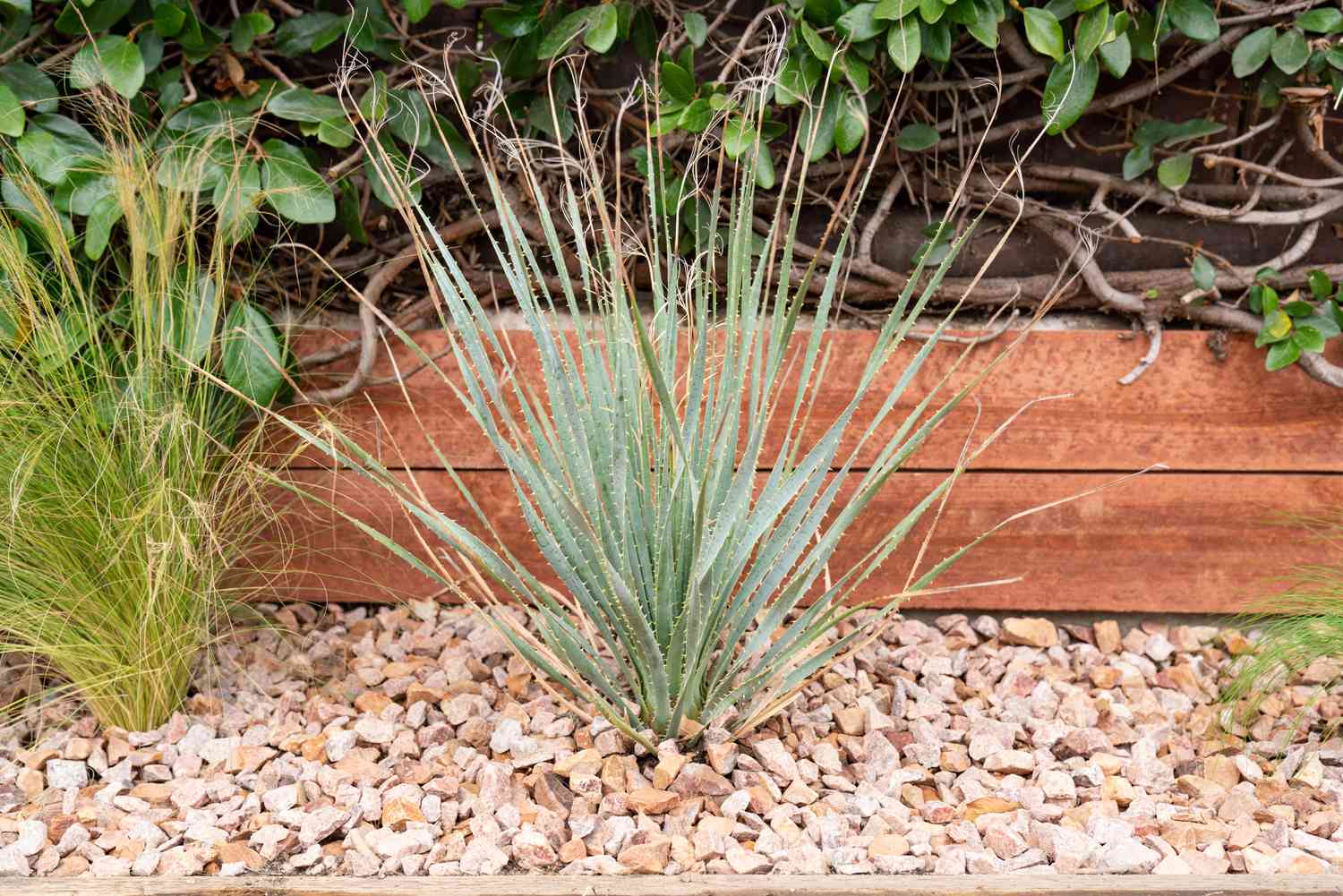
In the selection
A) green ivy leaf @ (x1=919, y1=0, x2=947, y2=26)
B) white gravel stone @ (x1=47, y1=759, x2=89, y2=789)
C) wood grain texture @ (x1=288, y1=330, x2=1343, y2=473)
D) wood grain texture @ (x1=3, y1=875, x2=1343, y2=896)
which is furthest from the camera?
wood grain texture @ (x1=288, y1=330, x2=1343, y2=473)

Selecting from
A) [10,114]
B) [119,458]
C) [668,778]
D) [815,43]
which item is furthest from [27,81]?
[668,778]

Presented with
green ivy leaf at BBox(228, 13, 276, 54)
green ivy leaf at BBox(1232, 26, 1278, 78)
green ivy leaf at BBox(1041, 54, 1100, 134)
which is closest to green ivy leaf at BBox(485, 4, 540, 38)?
green ivy leaf at BBox(228, 13, 276, 54)

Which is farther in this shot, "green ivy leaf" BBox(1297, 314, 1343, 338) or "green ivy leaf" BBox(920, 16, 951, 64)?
"green ivy leaf" BBox(1297, 314, 1343, 338)

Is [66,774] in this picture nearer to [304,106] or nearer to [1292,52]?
[304,106]

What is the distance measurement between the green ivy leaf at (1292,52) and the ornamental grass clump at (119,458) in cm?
155

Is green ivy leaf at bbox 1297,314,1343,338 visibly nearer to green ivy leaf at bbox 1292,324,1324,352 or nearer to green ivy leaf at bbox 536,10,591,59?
green ivy leaf at bbox 1292,324,1324,352

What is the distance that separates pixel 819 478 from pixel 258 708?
88 centimetres

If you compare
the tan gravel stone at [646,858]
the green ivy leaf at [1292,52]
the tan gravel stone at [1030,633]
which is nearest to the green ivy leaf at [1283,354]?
the green ivy leaf at [1292,52]

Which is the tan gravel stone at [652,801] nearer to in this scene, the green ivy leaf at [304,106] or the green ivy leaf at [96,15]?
the green ivy leaf at [304,106]

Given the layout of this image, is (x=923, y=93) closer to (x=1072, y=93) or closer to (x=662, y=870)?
(x=1072, y=93)

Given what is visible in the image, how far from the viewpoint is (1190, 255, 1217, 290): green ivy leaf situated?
70.6 inches

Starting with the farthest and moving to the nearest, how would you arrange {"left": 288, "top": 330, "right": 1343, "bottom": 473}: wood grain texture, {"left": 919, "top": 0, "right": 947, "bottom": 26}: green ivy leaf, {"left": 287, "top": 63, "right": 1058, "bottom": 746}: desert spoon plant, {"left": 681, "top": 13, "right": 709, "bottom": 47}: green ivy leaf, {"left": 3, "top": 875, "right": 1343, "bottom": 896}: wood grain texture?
{"left": 288, "top": 330, "right": 1343, "bottom": 473}: wood grain texture
{"left": 681, "top": 13, "right": 709, "bottom": 47}: green ivy leaf
{"left": 919, "top": 0, "right": 947, "bottom": 26}: green ivy leaf
{"left": 287, "top": 63, "right": 1058, "bottom": 746}: desert spoon plant
{"left": 3, "top": 875, "right": 1343, "bottom": 896}: wood grain texture

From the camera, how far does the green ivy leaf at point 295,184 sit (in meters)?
1.67

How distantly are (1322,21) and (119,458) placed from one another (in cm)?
187
